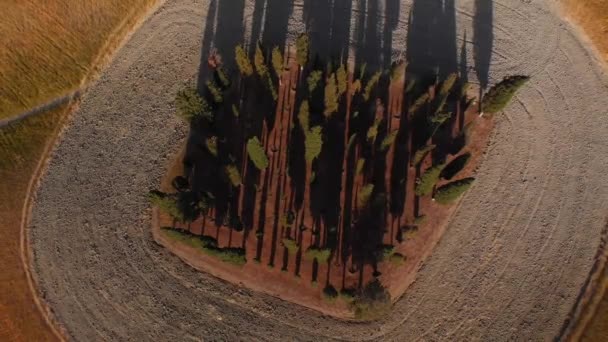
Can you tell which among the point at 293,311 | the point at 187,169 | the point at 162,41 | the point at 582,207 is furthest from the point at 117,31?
the point at 582,207

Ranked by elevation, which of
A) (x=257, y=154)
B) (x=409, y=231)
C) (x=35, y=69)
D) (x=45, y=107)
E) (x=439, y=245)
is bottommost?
(x=439, y=245)

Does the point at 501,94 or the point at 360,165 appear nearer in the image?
the point at 360,165

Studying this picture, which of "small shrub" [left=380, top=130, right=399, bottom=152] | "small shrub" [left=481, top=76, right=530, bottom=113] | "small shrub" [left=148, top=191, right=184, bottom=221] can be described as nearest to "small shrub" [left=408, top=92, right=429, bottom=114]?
"small shrub" [left=380, top=130, right=399, bottom=152]

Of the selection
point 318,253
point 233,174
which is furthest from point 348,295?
point 233,174

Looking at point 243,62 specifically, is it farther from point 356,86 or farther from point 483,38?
point 483,38

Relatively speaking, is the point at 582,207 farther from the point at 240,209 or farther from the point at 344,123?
the point at 240,209

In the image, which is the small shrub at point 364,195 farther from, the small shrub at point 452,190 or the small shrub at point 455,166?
the small shrub at point 455,166
